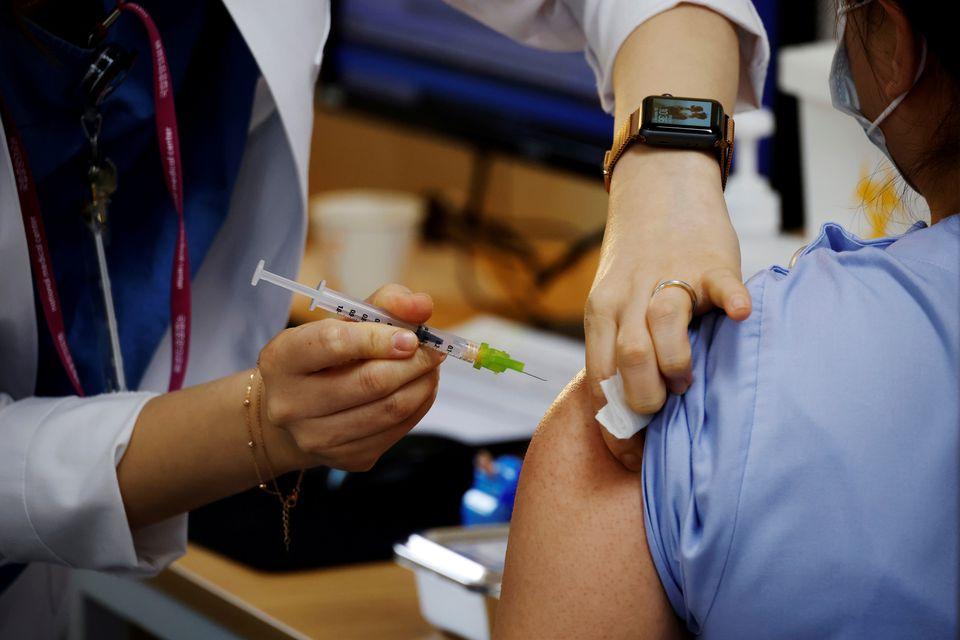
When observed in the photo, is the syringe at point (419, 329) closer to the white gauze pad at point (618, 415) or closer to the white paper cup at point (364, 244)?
the white gauze pad at point (618, 415)

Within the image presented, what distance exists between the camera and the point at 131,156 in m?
0.98

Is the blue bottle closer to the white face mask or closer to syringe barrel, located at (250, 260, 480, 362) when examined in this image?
syringe barrel, located at (250, 260, 480, 362)

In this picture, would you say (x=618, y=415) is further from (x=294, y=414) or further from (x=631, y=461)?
(x=294, y=414)

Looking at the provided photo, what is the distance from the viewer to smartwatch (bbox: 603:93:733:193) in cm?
78

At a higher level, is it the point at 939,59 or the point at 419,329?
the point at 939,59

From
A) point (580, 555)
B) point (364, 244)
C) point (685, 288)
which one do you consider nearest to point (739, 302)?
point (685, 288)

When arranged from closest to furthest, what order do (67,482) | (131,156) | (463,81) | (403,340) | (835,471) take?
1. (835,471)
2. (403,340)
3. (67,482)
4. (131,156)
5. (463,81)

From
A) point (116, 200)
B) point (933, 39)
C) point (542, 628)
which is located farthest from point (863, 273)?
point (116, 200)

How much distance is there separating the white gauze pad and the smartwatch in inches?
7.9

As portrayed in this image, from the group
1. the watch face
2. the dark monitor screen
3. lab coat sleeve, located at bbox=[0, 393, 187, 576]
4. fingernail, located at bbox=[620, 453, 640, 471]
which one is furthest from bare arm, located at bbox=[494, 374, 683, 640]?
the dark monitor screen

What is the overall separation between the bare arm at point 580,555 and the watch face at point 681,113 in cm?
21

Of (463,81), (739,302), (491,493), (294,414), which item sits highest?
(463,81)

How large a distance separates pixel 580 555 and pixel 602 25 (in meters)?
0.45

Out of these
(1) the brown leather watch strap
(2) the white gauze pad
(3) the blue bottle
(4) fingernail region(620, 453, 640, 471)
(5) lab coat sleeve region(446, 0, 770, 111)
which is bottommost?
(3) the blue bottle
